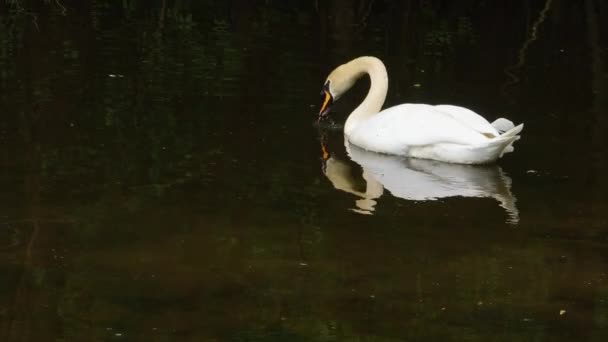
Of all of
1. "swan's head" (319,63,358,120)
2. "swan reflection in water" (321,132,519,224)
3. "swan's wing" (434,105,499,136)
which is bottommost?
"swan reflection in water" (321,132,519,224)

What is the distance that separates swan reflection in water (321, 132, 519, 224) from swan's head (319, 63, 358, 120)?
103cm

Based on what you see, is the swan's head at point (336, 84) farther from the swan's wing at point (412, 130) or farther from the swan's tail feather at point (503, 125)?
the swan's tail feather at point (503, 125)

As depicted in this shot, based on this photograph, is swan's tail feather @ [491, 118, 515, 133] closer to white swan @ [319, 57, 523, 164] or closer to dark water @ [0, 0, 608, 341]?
white swan @ [319, 57, 523, 164]

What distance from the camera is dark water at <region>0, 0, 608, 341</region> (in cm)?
591

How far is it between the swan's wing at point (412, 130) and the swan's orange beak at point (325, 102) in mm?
749

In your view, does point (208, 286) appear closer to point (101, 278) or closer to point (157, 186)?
→ point (101, 278)

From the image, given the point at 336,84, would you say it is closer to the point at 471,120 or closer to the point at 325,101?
the point at 325,101

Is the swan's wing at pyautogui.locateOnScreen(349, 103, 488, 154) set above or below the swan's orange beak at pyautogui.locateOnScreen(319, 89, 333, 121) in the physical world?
above

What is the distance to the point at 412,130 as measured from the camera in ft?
30.8

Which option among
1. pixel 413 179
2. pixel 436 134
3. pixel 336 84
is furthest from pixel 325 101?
pixel 413 179

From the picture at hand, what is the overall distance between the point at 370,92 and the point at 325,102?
39 centimetres

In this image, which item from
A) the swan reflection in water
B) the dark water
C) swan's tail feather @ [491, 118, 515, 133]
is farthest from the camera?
swan's tail feather @ [491, 118, 515, 133]

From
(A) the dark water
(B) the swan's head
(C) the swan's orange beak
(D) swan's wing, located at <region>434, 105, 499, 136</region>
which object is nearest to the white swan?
(D) swan's wing, located at <region>434, 105, 499, 136</region>

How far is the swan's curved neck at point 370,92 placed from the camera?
10.4m
